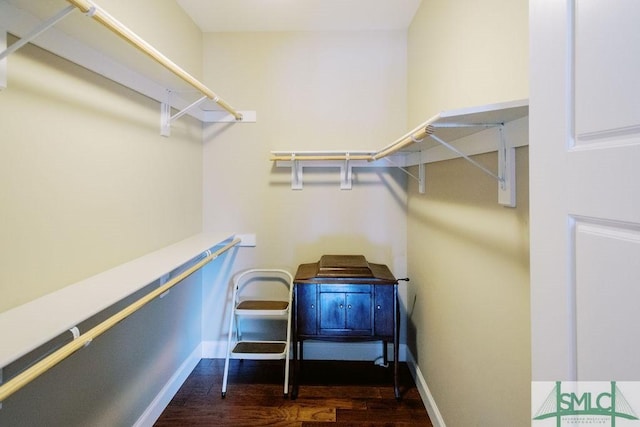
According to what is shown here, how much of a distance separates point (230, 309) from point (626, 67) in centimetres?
252

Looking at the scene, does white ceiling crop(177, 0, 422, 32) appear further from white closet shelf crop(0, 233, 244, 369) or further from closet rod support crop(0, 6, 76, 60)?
white closet shelf crop(0, 233, 244, 369)

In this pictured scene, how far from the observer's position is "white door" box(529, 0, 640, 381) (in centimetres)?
53

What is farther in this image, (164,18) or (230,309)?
(230,309)

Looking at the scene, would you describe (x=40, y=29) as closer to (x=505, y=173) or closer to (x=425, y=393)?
(x=505, y=173)

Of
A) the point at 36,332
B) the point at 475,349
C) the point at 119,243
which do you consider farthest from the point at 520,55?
the point at 119,243

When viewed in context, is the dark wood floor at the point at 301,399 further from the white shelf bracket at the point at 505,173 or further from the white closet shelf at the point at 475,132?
the white shelf bracket at the point at 505,173

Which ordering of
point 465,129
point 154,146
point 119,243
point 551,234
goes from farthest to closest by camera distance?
point 154,146 < point 119,243 < point 465,129 < point 551,234

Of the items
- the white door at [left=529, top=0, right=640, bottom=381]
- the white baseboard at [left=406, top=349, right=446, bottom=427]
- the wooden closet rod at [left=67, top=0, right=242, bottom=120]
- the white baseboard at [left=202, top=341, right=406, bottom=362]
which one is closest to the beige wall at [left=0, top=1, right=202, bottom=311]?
the wooden closet rod at [left=67, top=0, right=242, bottom=120]

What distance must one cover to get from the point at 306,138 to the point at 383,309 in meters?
1.31

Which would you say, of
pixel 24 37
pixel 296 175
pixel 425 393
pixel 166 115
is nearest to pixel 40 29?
pixel 24 37

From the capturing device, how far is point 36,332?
32.8 inches

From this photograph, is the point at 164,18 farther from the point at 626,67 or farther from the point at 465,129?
the point at 626,67

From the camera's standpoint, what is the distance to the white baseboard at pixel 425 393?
5.88 ft

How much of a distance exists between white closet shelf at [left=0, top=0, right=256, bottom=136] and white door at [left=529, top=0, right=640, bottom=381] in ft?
3.79
